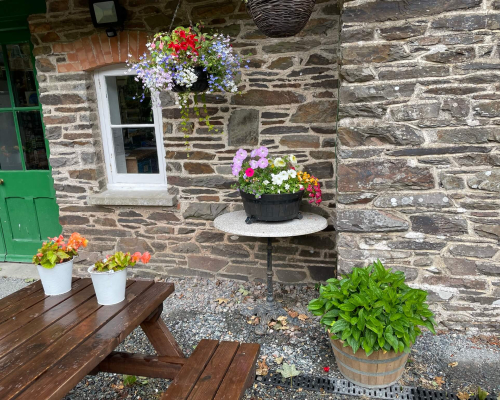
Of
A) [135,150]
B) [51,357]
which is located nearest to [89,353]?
[51,357]

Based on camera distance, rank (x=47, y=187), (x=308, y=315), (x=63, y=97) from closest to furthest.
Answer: (x=308, y=315), (x=63, y=97), (x=47, y=187)

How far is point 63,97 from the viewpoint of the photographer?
371 centimetres

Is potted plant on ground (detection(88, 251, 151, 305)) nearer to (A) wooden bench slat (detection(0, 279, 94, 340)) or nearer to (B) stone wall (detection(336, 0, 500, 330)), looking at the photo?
(A) wooden bench slat (detection(0, 279, 94, 340))

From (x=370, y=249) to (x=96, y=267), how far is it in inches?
71.1

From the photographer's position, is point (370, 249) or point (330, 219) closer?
point (370, 249)

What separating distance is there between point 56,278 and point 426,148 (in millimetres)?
2417

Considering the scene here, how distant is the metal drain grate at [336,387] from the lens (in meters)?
2.31

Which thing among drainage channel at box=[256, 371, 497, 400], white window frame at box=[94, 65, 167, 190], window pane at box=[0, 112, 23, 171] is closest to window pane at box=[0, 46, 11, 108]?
window pane at box=[0, 112, 23, 171]

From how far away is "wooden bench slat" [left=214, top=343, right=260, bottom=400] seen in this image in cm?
172

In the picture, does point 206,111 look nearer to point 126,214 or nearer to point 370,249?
point 126,214

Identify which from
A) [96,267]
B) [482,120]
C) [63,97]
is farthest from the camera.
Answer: [63,97]

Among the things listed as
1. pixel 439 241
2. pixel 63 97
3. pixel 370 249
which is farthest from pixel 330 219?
pixel 63 97

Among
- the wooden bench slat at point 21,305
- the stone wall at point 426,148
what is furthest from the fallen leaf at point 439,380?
the wooden bench slat at point 21,305

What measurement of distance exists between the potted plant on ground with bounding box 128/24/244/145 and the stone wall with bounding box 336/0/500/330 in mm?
972
